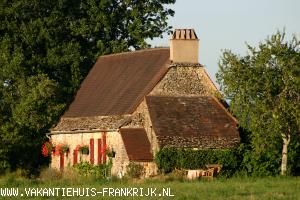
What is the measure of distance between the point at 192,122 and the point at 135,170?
163 inches

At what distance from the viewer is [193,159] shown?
45.3 metres

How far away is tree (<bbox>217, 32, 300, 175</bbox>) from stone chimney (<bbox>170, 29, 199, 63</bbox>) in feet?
13.7

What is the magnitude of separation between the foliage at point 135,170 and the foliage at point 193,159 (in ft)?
3.33

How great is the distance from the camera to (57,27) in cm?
5800

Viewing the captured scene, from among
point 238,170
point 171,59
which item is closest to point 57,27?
point 171,59

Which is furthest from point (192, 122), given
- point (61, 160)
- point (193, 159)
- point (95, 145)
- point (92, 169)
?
point (61, 160)

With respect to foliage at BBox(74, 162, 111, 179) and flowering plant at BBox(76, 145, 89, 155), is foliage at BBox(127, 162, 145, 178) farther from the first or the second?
flowering plant at BBox(76, 145, 89, 155)

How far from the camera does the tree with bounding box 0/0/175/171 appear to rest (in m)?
53.7

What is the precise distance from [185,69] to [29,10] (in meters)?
13.3

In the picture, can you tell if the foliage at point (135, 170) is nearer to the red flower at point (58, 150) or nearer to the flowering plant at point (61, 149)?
the flowering plant at point (61, 149)

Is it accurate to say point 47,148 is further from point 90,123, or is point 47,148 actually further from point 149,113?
point 149,113

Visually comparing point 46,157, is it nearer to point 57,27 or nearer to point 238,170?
point 57,27

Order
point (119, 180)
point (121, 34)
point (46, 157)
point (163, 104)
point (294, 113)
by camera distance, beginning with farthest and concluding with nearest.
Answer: point (121, 34)
point (46, 157)
point (163, 104)
point (294, 113)
point (119, 180)

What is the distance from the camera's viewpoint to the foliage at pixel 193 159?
45.1 m
